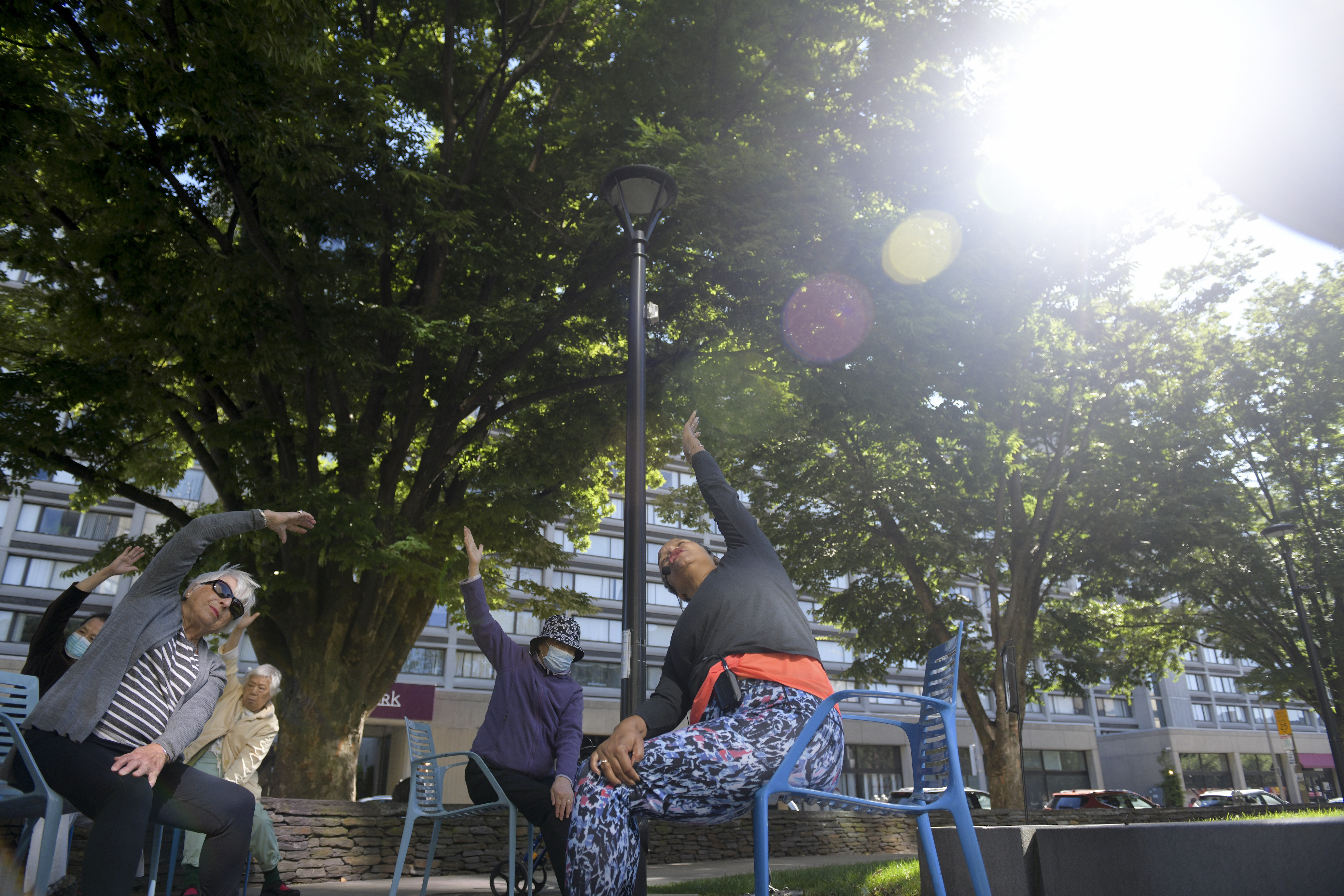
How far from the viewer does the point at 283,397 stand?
38.4ft

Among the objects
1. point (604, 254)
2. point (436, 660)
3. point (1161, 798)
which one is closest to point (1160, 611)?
point (604, 254)

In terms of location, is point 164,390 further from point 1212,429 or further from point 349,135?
point 1212,429

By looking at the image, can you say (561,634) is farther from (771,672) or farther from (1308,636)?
(1308,636)

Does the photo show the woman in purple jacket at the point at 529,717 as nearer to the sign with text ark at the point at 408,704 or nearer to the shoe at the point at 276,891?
the shoe at the point at 276,891

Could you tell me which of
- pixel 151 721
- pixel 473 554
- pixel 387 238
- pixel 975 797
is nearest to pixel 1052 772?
pixel 975 797

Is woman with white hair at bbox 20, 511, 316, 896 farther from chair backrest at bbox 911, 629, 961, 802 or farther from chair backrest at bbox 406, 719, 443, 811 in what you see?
chair backrest at bbox 911, 629, 961, 802

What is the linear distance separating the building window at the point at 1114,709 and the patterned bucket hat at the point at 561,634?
58808 millimetres

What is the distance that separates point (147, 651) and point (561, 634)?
214cm

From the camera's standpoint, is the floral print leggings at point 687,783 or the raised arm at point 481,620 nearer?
the floral print leggings at point 687,783

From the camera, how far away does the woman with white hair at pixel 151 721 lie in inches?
119

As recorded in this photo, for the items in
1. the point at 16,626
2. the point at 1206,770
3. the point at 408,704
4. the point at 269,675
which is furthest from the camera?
the point at 1206,770

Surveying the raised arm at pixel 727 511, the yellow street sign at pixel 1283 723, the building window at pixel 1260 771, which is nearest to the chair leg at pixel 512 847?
the raised arm at pixel 727 511

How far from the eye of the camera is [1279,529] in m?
17.7

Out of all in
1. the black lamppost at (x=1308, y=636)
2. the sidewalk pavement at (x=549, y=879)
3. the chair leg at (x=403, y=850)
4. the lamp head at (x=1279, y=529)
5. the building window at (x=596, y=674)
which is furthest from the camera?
the building window at (x=596, y=674)
